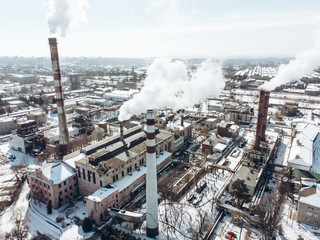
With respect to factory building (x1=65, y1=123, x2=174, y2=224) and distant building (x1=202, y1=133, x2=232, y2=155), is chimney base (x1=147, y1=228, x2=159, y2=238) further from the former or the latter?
distant building (x1=202, y1=133, x2=232, y2=155)

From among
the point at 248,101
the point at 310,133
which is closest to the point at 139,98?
the point at 310,133

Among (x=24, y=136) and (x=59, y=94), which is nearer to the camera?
(x=59, y=94)

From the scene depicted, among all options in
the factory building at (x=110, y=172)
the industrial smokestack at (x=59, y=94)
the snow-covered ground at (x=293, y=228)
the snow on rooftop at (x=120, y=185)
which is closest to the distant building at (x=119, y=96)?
the industrial smokestack at (x=59, y=94)

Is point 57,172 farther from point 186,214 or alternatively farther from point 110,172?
point 186,214

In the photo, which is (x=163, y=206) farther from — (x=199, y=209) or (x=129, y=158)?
(x=129, y=158)

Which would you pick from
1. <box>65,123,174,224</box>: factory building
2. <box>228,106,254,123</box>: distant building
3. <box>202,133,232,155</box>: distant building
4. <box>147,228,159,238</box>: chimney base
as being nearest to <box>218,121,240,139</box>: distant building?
<box>202,133,232,155</box>: distant building

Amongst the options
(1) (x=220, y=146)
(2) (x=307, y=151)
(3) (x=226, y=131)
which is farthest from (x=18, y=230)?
(2) (x=307, y=151)
